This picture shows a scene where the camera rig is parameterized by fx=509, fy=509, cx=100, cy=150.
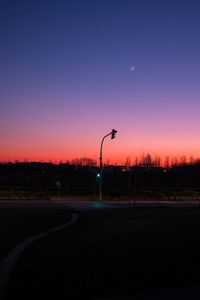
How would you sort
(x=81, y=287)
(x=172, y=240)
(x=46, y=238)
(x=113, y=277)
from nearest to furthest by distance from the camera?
(x=81, y=287)
(x=113, y=277)
(x=172, y=240)
(x=46, y=238)

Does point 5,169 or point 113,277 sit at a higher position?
point 5,169

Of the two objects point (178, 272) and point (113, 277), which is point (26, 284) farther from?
point (178, 272)

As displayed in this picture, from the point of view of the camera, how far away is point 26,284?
8.99 meters

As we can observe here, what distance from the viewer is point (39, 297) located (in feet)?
26.5

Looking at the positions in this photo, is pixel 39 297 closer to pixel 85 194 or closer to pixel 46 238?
pixel 46 238

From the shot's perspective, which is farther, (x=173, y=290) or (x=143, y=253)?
(x=143, y=253)

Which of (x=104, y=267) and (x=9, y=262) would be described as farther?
(x=9, y=262)

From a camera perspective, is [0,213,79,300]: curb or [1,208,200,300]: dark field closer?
[1,208,200,300]: dark field

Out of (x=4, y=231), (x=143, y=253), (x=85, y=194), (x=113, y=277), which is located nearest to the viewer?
(x=113, y=277)

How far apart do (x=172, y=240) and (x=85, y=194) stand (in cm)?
4856

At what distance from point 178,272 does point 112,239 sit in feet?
18.7

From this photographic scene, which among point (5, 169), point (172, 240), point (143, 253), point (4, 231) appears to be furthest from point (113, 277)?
point (5, 169)

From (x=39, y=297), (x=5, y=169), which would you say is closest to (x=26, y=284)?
(x=39, y=297)

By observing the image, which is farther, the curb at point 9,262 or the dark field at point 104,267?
the curb at point 9,262
